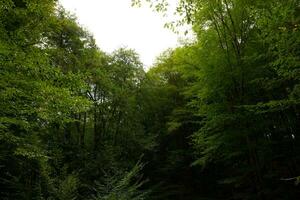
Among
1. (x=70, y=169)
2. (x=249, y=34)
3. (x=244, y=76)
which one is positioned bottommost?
(x=70, y=169)

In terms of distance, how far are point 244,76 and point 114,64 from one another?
12.7 meters

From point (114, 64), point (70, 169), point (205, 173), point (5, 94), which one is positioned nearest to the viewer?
point (5, 94)

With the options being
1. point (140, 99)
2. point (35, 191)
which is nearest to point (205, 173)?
point (140, 99)

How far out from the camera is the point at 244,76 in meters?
16.4

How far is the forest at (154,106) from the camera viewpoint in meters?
9.77

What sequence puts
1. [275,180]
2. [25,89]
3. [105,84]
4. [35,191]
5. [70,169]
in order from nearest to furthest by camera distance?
[25,89], [35,191], [275,180], [70,169], [105,84]

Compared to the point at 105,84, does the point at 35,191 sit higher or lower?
lower

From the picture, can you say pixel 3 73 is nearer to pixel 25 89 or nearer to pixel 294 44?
pixel 25 89

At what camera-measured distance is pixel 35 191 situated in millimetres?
14016

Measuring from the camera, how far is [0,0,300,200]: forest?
32.0 ft

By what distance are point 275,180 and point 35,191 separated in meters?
12.6

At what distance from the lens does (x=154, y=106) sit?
29.5 m

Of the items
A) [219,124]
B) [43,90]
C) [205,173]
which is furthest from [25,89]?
[205,173]

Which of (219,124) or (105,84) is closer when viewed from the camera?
(219,124)
